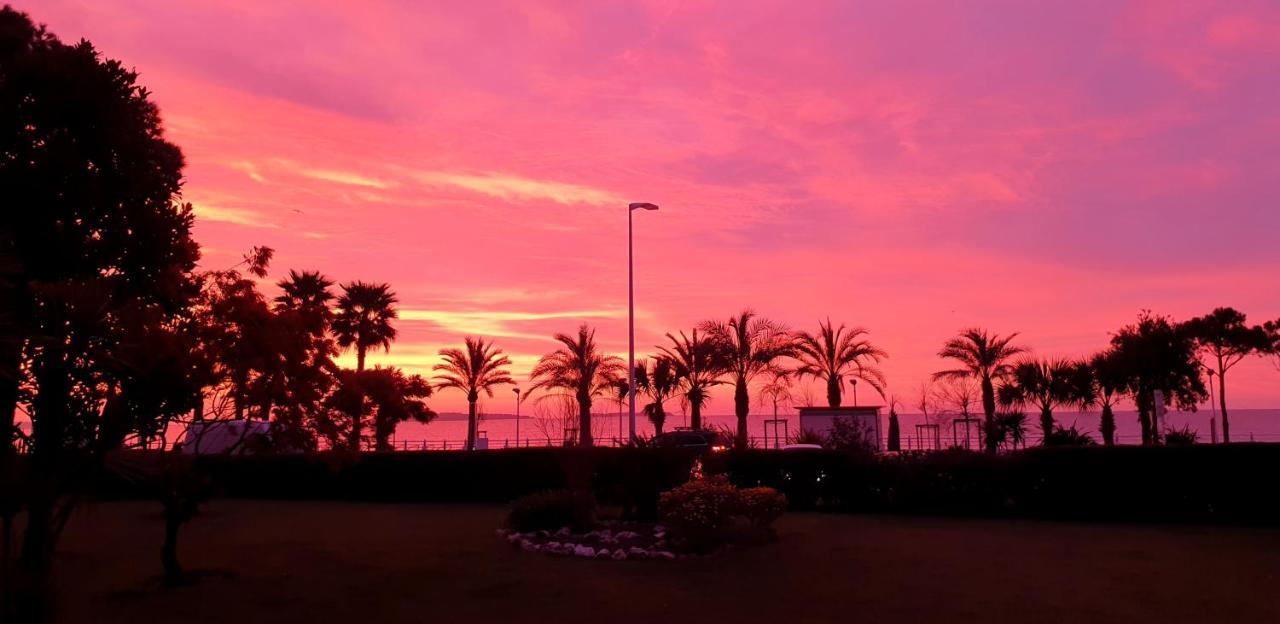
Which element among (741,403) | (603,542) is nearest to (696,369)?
(741,403)

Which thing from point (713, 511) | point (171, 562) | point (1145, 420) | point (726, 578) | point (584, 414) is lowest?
point (726, 578)

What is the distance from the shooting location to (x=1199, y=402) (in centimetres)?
4288

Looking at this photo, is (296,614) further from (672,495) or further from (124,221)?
(124,221)

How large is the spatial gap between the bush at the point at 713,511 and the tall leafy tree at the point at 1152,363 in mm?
31092

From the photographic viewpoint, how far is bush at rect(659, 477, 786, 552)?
13.5 metres

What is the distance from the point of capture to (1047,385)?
42.3m

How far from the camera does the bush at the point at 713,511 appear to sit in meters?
13.5

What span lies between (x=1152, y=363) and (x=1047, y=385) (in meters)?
4.38

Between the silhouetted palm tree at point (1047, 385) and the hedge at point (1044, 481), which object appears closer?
the hedge at point (1044, 481)

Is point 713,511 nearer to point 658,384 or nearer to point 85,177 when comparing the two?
point 85,177

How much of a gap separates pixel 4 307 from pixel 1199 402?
47250 mm

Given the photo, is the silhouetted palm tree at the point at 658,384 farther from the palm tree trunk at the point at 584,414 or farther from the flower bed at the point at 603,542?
the flower bed at the point at 603,542

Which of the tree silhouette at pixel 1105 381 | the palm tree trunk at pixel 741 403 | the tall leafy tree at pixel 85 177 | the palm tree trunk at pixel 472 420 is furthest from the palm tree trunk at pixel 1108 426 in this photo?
the tall leafy tree at pixel 85 177

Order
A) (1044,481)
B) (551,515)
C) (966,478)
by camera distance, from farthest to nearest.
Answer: (966,478), (1044,481), (551,515)
